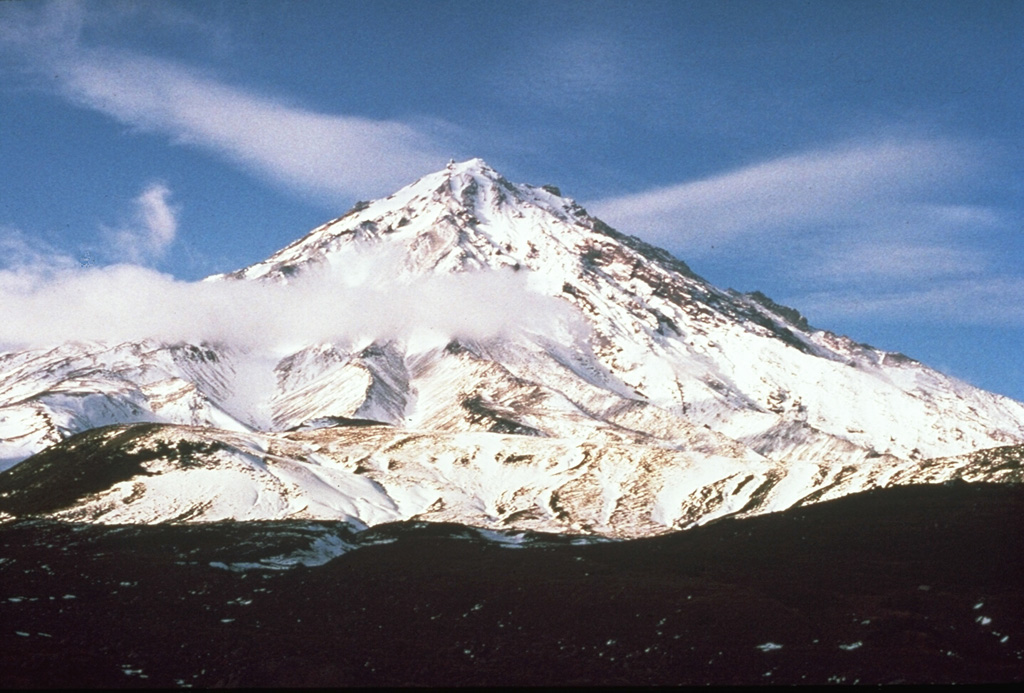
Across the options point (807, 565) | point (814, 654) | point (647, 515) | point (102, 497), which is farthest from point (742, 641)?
point (102, 497)

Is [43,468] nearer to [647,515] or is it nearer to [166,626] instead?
[647,515]

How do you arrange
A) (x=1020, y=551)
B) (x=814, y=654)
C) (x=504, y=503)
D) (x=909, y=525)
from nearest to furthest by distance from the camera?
(x=814, y=654)
(x=1020, y=551)
(x=909, y=525)
(x=504, y=503)

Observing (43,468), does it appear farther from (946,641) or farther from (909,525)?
(946,641)

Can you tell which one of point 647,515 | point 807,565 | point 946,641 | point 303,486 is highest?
point 303,486

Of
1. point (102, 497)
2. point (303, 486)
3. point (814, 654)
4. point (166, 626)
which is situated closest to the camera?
point (814, 654)

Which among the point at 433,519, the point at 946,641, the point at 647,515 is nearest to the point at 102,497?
the point at 433,519

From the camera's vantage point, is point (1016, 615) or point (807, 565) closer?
point (1016, 615)

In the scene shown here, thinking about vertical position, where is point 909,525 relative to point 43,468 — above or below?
below
